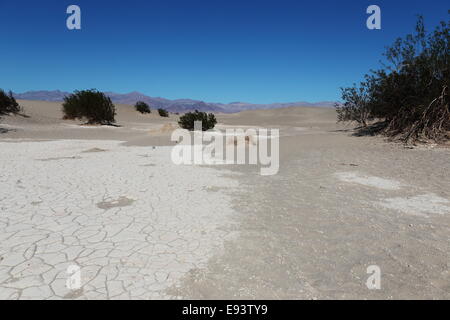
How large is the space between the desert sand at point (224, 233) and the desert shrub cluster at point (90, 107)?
17.9 m

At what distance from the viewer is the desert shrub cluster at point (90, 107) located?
77.4ft

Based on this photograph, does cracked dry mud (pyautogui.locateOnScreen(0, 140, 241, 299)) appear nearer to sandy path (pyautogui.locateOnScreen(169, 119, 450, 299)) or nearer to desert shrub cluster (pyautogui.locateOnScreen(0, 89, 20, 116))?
sandy path (pyautogui.locateOnScreen(169, 119, 450, 299))

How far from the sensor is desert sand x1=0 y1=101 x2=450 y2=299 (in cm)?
254

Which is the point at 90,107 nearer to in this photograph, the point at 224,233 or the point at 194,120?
the point at 194,120

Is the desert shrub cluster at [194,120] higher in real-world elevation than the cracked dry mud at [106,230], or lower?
higher

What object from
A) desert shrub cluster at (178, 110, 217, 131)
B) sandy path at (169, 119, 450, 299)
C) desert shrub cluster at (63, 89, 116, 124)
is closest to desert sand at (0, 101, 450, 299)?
sandy path at (169, 119, 450, 299)

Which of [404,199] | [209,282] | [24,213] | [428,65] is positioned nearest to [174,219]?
[209,282]

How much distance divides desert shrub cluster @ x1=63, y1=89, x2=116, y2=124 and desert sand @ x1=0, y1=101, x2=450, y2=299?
1791 cm

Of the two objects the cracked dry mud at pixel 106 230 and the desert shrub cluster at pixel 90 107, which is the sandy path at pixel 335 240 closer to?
the cracked dry mud at pixel 106 230

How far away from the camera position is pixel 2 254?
2996mm

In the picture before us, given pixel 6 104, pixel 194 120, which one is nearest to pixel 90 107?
pixel 6 104

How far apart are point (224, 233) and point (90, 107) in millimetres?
23407

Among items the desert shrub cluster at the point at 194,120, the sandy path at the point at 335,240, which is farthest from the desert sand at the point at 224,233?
the desert shrub cluster at the point at 194,120
